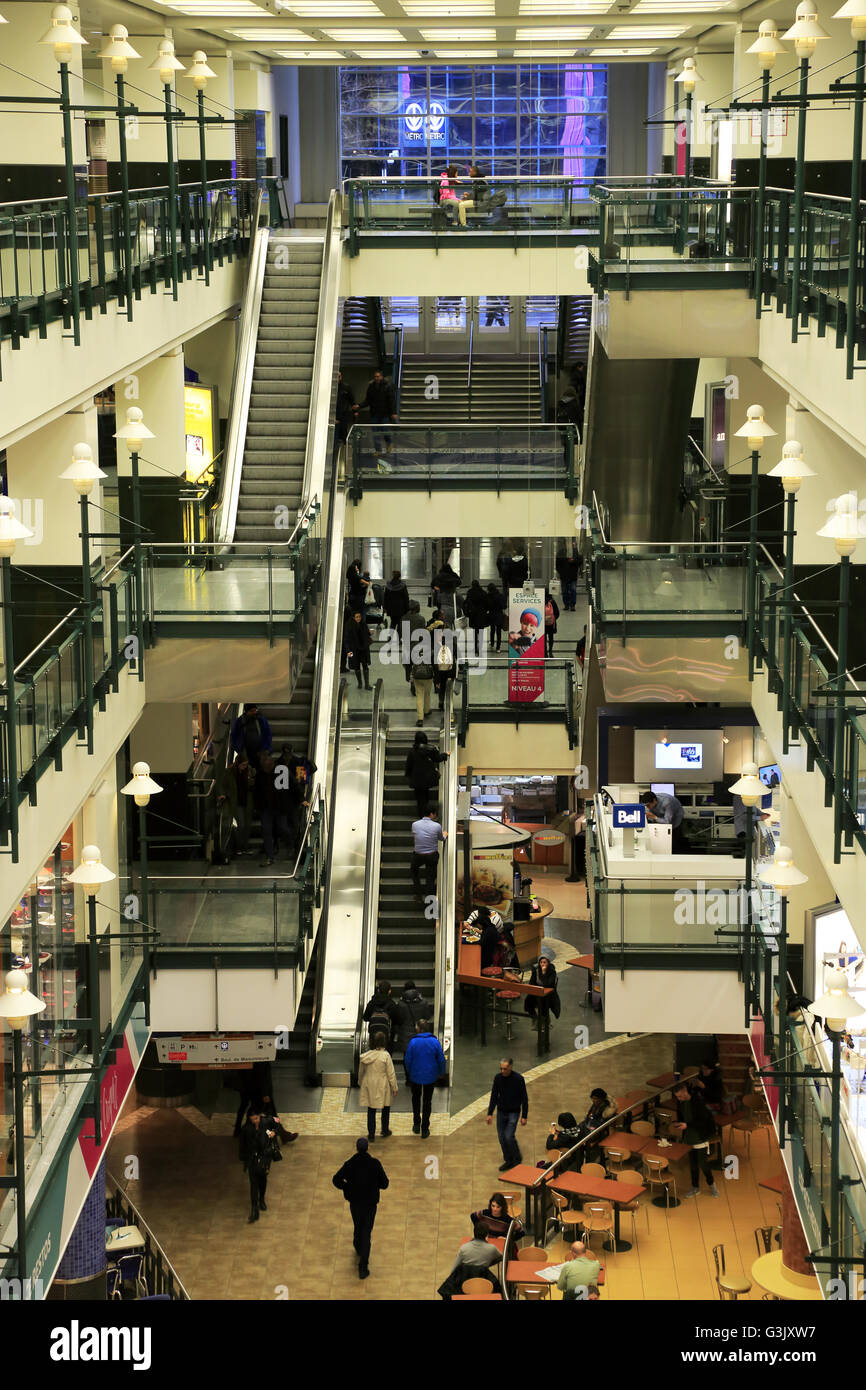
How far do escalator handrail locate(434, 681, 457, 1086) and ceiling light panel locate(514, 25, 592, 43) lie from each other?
35.1 ft

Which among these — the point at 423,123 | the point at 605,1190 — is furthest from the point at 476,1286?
the point at 423,123

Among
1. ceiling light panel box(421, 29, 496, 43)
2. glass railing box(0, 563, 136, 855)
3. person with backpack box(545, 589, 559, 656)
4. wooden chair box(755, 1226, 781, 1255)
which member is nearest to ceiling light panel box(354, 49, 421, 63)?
ceiling light panel box(421, 29, 496, 43)

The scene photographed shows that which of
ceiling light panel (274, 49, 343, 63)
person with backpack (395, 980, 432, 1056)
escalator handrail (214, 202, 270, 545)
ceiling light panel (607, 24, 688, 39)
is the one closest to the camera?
person with backpack (395, 980, 432, 1056)

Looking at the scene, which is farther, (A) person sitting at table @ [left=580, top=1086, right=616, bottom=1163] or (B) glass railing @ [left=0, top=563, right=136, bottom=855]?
(A) person sitting at table @ [left=580, top=1086, right=616, bottom=1163]

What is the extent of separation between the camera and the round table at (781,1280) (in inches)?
621

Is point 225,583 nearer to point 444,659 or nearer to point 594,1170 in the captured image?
point 594,1170

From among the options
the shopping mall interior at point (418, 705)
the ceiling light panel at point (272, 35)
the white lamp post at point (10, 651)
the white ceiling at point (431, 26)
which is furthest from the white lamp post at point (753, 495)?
the ceiling light panel at point (272, 35)

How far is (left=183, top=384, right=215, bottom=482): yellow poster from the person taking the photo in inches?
1000

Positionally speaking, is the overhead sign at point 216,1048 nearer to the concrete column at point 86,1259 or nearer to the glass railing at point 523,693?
the concrete column at point 86,1259

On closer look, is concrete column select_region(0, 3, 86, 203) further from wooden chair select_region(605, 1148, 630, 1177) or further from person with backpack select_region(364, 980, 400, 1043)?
wooden chair select_region(605, 1148, 630, 1177)

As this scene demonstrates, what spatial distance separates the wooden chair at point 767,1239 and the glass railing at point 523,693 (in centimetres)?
1063

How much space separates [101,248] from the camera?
1627 centimetres

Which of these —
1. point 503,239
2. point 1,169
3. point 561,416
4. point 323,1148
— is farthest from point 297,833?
point 561,416
